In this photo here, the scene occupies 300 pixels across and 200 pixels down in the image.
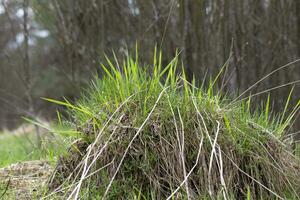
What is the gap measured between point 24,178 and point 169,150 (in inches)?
41.6

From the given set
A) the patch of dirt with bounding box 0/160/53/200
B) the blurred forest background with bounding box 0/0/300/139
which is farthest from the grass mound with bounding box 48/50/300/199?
the blurred forest background with bounding box 0/0/300/139

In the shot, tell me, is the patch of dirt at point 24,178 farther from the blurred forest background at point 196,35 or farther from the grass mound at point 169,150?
the blurred forest background at point 196,35

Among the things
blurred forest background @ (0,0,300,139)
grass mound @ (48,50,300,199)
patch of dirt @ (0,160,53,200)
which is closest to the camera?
grass mound @ (48,50,300,199)

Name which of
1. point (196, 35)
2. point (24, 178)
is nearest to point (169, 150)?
point (24, 178)

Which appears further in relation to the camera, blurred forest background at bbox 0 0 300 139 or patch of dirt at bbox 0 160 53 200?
blurred forest background at bbox 0 0 300 139

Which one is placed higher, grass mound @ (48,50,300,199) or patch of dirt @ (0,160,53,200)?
grass mound @ (48,50,300,199)

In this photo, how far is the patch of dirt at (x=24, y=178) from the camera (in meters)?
2.70

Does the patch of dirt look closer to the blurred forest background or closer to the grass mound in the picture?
the grass mound

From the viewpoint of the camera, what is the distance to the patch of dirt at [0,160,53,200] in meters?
2.70

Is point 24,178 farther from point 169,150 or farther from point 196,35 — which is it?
point 196,35

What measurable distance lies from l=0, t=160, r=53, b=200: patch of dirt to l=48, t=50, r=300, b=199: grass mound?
19 centimetres

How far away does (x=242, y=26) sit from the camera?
4.54m

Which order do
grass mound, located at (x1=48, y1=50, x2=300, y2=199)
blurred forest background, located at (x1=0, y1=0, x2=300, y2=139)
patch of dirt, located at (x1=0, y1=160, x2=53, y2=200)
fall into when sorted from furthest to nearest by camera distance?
blurred forest background, located at (x1=0, y1=0, x2=300, y2=139) → patch of dirt, located at (x1=0, y1=160, x2=53, y2=200) → grass mound, located at (x1=48, y1=50, x2=300, y2=199)

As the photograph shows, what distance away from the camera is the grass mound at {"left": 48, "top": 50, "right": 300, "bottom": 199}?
240 centimetres
